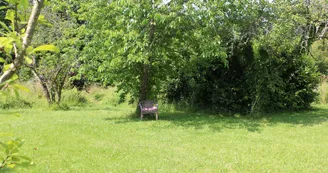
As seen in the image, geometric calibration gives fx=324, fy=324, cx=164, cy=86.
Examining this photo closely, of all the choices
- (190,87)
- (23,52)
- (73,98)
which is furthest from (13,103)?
(23,52)

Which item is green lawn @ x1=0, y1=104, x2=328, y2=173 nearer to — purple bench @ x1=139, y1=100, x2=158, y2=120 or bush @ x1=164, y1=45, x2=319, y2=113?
purple bench @ x1=139, y1=100, x2=158, y2=120

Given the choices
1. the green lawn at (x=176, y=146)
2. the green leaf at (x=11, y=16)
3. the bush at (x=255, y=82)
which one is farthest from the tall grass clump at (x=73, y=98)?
the green leaf at (x=11, y=16)

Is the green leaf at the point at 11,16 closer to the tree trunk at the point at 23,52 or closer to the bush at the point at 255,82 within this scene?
the tree trunk at the point at 23,52

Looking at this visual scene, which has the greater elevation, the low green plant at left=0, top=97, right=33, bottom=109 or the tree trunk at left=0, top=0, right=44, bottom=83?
the tree trunk at left=0, top=0, right=44, bottom=83

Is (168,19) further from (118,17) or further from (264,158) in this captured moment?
(264,158)

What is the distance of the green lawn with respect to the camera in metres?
5.22

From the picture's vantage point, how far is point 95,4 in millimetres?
9641

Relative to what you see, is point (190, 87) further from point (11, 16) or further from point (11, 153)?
point (11, 16)

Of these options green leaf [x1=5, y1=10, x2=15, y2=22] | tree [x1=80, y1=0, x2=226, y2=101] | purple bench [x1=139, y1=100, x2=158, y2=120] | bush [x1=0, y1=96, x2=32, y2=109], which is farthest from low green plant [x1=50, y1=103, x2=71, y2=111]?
green leaf [x1=5, y1=10, x2=15, y2=22]

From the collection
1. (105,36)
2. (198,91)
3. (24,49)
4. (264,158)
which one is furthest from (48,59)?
(24,49)

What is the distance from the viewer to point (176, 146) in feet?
21.9

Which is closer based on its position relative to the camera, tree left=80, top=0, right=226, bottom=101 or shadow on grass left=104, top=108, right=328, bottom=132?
tree left=80, top=0, right=226, bottom=101

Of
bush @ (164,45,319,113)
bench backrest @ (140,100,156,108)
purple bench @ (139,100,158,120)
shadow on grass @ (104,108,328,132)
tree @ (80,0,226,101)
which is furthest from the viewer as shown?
bush @ (164,45,319,113)

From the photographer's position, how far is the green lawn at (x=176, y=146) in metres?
5.22
